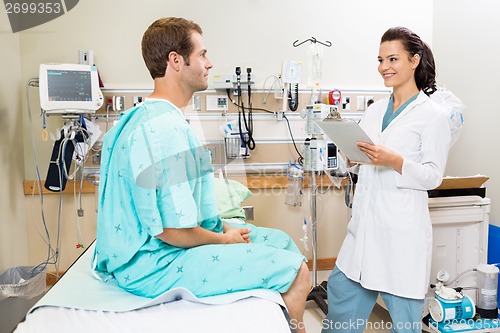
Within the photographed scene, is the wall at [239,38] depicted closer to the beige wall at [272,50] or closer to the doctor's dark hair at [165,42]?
the beige wall at [272,50]

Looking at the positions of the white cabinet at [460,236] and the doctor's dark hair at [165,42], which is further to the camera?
the white cabinet at [460,236]

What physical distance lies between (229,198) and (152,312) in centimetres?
111

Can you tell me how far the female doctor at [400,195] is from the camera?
1679 millimetres

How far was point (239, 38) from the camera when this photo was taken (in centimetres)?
326

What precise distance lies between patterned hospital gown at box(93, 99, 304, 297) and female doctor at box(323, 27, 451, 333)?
0.60 m

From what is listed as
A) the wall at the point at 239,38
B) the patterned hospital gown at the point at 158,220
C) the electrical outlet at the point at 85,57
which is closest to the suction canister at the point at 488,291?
the wall at the point at 239,38

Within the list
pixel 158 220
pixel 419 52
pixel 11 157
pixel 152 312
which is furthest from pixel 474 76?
pixel 11 157

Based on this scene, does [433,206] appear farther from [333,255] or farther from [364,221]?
[333,255]

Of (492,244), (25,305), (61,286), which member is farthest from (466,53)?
(25,305)

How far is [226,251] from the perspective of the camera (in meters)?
1.29

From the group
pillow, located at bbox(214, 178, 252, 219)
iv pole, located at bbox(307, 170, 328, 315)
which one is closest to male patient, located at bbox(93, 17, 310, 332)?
pillow, located at bbox(214, 178, 252, 219)

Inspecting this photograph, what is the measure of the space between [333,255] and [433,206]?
4.36 ft

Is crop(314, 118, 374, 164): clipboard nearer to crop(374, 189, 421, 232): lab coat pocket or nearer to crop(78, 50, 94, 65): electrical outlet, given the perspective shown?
crop(374, 189, 421, 232): lab coat pocket

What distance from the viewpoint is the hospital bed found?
107cm
